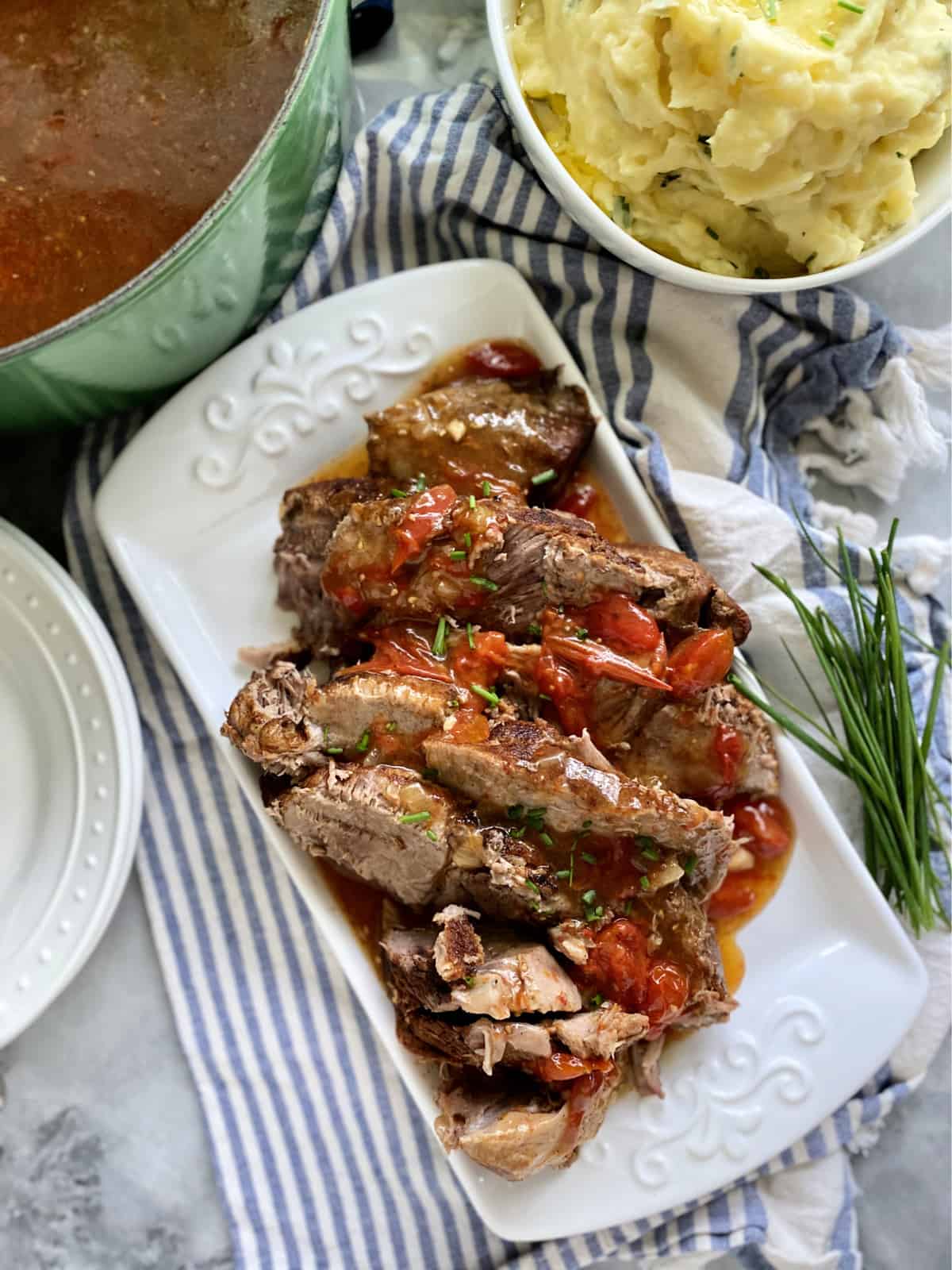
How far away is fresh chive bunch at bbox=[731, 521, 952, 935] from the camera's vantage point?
318 cm

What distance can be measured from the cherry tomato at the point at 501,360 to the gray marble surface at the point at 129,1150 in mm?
1900

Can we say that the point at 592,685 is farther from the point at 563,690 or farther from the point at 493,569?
the point at 493,569

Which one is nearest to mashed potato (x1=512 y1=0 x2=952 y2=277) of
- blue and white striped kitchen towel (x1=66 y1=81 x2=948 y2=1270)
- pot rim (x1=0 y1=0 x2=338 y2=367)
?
blue and white striped kitchen towel (x1=66 y1=81 x2=948 y2=1270)

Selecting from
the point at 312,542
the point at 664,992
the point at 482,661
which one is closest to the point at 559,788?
the point at 482,661

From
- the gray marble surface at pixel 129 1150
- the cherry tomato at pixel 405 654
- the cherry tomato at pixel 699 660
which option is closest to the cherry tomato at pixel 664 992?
the cherry tomato at pixel 699 660

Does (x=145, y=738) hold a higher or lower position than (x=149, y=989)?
higher

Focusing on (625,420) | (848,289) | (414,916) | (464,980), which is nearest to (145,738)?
(414,916)

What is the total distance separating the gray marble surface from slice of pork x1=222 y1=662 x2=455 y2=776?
3.25ft

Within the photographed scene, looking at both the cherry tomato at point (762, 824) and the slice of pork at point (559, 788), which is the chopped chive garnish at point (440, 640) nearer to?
the slice of pork at point (559, 788)

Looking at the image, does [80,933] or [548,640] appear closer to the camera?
[548,640]

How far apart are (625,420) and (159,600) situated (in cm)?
145

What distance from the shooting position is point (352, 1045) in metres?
3.54

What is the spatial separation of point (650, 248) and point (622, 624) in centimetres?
97

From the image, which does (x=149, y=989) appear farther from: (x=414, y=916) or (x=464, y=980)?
(x=464, y=980)
